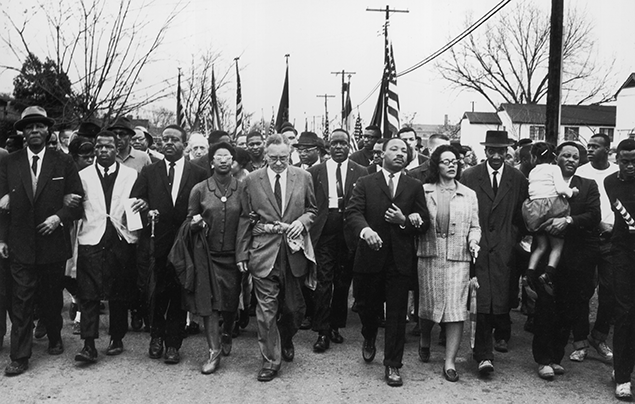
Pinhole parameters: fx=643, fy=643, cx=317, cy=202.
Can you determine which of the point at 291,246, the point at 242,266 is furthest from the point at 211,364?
the point at 291,246

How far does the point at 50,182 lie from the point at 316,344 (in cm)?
316

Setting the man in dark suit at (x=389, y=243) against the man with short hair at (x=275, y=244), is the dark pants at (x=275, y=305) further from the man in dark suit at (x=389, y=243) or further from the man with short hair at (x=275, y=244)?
the man in dark suit at (x=389, y=243)

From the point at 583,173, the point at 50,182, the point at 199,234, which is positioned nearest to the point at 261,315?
the point at 199,234

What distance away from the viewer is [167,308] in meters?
6.48

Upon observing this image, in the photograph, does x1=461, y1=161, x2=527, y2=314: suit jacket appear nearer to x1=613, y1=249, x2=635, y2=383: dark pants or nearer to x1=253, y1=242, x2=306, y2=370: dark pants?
x1=613, y1=249, x2=635, y2=383: dark pants

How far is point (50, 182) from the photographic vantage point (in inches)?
249

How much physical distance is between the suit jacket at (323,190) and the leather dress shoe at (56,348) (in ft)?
9.34

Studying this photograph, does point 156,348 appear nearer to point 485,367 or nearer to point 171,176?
point 171,176

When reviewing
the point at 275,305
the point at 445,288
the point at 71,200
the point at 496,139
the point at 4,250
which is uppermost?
the point at 496,139

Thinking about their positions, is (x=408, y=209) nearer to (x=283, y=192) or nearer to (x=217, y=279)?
(x=283, y=192)

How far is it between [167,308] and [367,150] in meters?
4.84

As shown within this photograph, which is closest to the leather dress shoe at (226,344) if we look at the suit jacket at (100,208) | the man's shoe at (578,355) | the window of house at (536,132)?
the suit jacket at (100,208)

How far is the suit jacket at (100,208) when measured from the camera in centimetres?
650

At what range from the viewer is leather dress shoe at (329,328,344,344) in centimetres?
720
